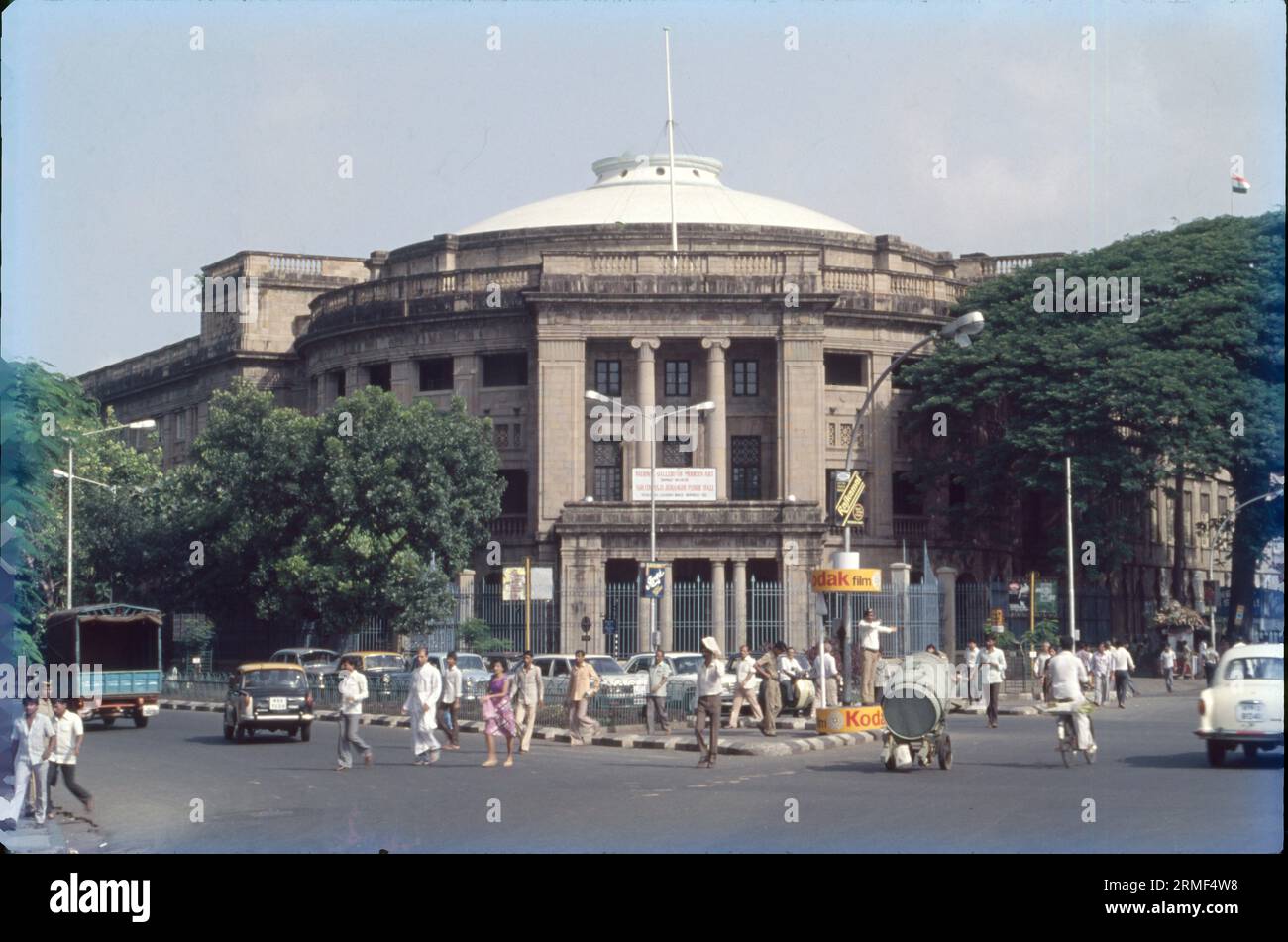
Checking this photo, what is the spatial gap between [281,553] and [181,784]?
2955 centimetres

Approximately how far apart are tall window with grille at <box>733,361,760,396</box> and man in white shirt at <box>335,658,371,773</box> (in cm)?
3746

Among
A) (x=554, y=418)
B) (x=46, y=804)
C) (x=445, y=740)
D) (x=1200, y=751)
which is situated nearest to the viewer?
(x=46, y=804)

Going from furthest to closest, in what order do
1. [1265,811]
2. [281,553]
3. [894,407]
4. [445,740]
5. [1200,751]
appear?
[894,407], [281,553], [445,740], [1200,751], [1265,811]

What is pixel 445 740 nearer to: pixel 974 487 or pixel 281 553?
pixel 281 553

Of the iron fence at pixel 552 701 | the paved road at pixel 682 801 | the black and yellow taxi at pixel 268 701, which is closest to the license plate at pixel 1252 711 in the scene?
the paved road at pixel 682 801

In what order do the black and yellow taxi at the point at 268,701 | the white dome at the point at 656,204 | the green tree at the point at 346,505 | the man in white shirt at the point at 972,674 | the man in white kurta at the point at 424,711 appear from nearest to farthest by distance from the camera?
the man in white kurta at the point at 424,711 → the black and yellow taxi at the point at 268,701 → the man in white shirt at the point at 972,674 → the green tree at the point at 346,505 → the white dome at the point at 656,204

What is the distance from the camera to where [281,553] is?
168 feet

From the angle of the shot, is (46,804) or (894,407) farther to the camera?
(894,407)

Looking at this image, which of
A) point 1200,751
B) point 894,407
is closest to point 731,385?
point 894,407

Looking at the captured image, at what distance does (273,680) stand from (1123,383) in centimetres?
3250

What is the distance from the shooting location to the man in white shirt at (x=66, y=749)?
59.9 ft

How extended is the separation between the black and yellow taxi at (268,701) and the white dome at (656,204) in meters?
35.7

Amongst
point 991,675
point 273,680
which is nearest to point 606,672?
point 991,675

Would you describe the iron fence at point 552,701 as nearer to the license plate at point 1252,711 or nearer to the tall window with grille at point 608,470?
the license plate at point 1252,711
